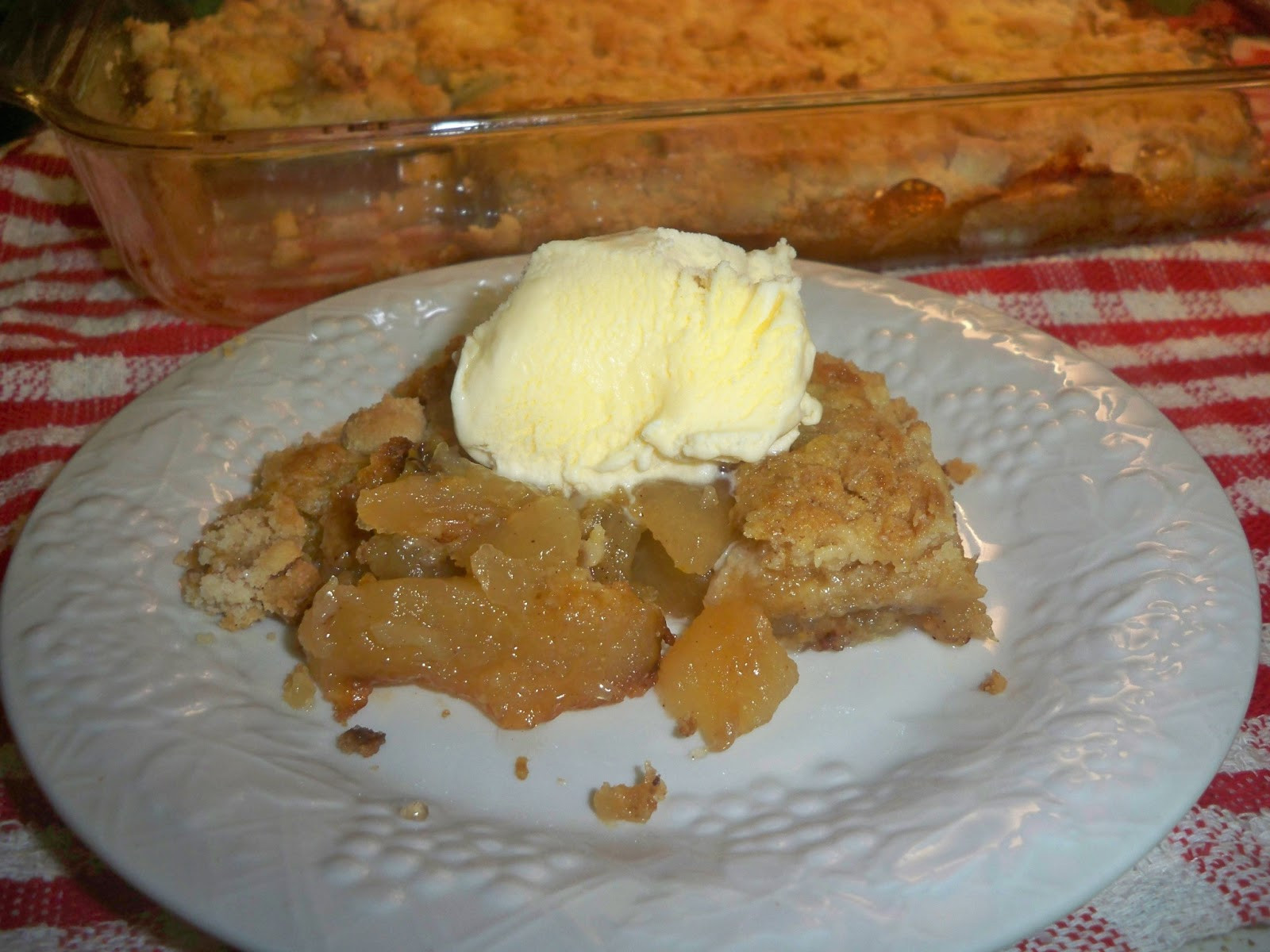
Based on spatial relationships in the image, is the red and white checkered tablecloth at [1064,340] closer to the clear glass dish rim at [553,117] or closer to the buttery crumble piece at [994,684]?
the buttery crumble piece at [994,684]

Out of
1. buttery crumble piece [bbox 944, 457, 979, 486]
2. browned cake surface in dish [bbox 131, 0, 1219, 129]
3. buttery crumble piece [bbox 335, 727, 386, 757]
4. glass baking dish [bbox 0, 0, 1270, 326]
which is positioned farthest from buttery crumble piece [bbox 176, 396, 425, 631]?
browned cake surface in dish [bbox 131, 0, 1219, 129]

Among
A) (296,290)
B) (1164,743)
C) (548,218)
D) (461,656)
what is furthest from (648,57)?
(1164,743)

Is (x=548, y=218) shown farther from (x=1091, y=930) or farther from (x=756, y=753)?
(x=1091, y=930)

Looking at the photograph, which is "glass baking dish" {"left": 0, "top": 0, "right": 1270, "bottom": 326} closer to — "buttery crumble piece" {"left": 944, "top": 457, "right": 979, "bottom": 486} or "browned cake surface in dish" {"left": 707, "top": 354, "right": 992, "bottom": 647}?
"buttery crumble piece" {"left": 944, "top": 457, "right": 979, "bottom": 486}

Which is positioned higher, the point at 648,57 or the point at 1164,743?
the point at 648,57

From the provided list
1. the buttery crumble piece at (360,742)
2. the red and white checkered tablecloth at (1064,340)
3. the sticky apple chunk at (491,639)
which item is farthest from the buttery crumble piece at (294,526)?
the red and white checkered tablecloth at (1064,340)

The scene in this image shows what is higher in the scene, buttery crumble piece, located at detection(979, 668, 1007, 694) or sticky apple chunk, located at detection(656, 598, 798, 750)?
sticky apple chunk, located at detection(656, 598, 798, 750)

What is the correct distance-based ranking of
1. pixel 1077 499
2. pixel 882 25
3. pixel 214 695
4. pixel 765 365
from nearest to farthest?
pixel 214 695, pixel 765 365, pixel 1077 499, pixel 882 25
